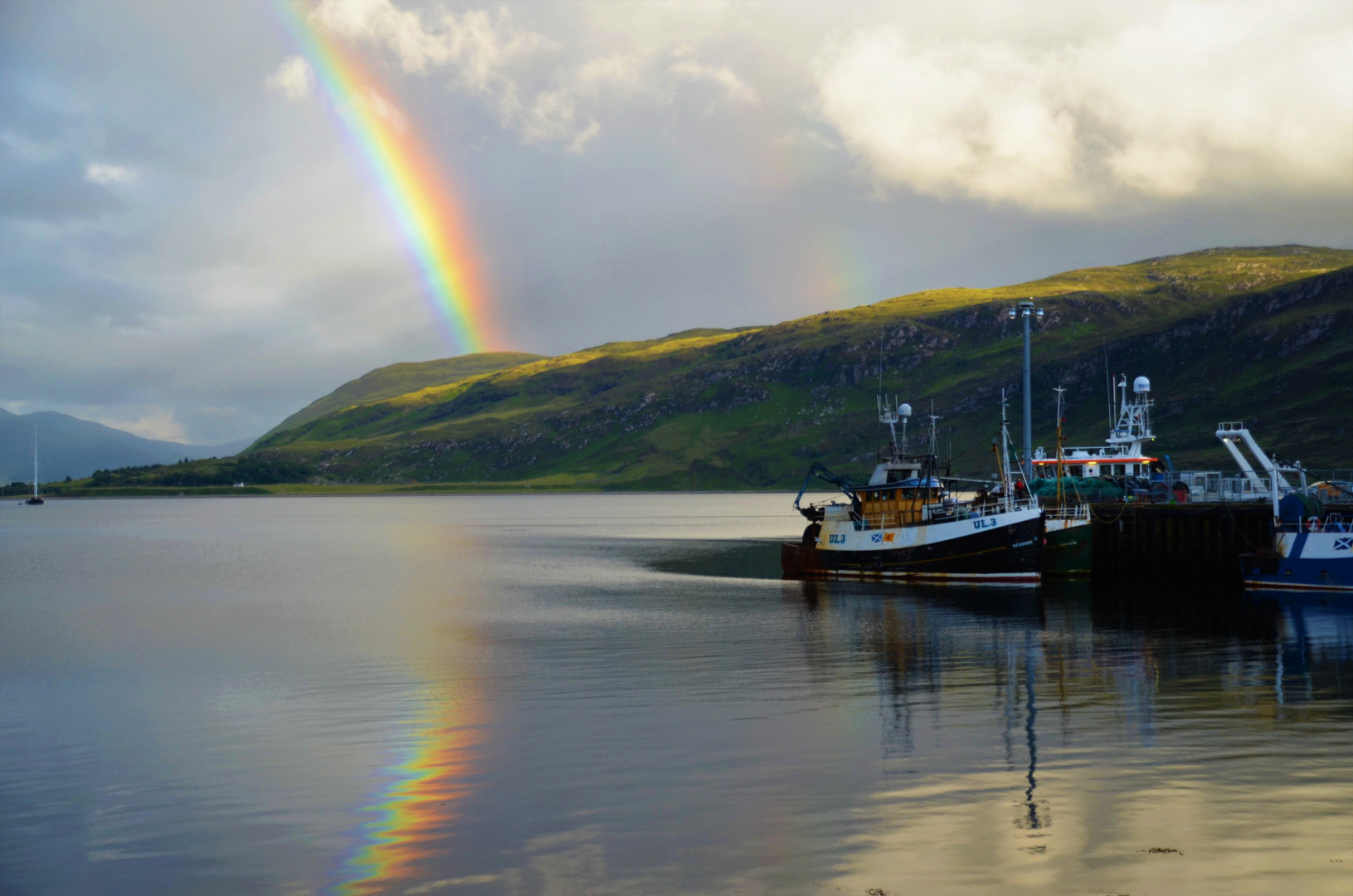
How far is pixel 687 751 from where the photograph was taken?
91.2ft

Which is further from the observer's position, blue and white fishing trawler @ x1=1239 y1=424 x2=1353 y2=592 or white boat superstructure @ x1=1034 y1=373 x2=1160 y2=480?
white boat superstructure @ x1=1034 y1=373 x2=1160 y2=480

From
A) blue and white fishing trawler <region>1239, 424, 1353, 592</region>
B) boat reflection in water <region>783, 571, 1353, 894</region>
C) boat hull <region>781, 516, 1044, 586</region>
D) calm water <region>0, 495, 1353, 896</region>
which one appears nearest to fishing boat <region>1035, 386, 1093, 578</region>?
boat hull <region>781, 516, 1044, 586</region>

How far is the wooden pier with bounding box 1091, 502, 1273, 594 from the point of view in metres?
75.4

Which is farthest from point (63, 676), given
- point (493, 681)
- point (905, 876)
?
point (905, 876)

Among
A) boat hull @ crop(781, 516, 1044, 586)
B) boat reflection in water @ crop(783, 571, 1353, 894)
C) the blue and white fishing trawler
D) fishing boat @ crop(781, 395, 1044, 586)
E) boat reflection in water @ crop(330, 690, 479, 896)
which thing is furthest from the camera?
fishing boat @ crop(781, 395, 1044, 586)

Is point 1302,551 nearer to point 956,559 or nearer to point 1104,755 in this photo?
point 956,559

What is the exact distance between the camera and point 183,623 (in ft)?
199

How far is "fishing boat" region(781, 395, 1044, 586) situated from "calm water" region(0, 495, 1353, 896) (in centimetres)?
1050

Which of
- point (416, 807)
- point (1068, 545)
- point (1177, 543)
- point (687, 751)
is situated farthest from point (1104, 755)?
point (1177, 543)

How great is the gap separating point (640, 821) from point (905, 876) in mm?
5861

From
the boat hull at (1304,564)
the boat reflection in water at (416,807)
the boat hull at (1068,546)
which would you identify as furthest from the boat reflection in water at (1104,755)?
the boat hull at (1068,546)

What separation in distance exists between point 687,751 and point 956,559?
50374 mm

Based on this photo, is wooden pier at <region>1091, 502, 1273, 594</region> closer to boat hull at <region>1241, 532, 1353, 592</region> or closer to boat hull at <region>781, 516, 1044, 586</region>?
boat hull at <region>1241, 532, 1353, 592</region>

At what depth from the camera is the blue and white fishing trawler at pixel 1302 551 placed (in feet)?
216
